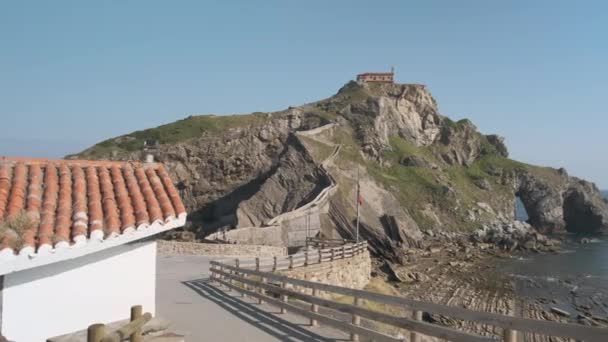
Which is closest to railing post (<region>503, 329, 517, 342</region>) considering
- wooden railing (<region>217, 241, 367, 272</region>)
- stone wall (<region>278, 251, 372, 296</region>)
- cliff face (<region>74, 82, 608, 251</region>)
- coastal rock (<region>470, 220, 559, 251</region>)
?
wooden railing (<region>217, 241, 367, 272</region>)

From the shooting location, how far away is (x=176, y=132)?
8238 centimetres

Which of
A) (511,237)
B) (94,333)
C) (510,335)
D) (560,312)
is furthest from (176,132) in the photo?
(94,333)

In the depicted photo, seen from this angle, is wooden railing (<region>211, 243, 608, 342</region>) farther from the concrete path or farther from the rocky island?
the rocky island

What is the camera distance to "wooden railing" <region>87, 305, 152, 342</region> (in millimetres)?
5363

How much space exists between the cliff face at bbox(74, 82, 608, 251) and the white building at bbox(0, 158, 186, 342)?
49517 mm

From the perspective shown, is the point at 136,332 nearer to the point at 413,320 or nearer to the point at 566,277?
the point at 413,320

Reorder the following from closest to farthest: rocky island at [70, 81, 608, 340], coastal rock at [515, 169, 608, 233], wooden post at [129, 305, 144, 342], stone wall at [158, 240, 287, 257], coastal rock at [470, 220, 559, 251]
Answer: wooden post at [129, 305, 144, 342] < stone wall at [158, 240, 287, 257] < rocky island at [70, 81, 608, 340] < coastal rock at [470, 220, 559, 251] < coastal rock at [515, 169, 608, 233]

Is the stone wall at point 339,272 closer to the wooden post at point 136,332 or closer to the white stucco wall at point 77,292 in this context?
the white stucco wall at point 77,292

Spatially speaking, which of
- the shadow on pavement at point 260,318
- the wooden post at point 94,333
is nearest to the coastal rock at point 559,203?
the shadow on pavement at point 260,318

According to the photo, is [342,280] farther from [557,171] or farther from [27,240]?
[557,171]

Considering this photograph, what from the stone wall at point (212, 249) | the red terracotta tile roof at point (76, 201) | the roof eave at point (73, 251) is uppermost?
the red terracotta tile roof at point (76, 201)

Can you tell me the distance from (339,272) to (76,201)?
22.7 m

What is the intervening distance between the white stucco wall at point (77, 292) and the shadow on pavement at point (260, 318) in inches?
176

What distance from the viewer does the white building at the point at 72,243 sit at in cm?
762
